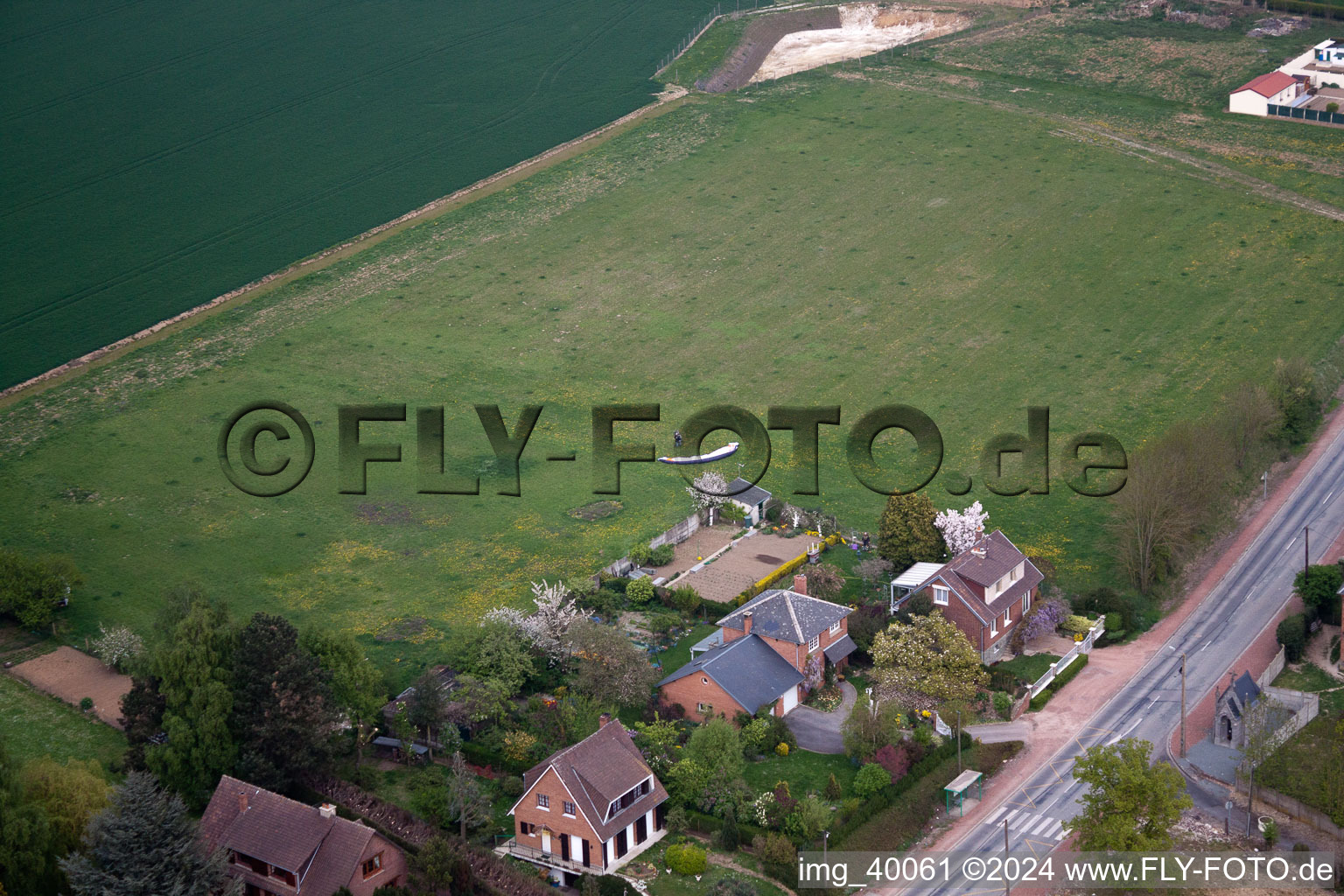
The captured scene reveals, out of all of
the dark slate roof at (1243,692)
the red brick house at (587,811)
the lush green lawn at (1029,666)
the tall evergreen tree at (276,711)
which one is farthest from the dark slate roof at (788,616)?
the tall evergreen tree at (276,711)

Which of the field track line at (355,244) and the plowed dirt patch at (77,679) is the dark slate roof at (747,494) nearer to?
the plowed dirt patch at (77,679)

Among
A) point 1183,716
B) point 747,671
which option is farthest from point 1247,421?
point 747,671

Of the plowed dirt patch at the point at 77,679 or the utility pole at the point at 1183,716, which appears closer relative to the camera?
the utility pole at the point at 1183,716

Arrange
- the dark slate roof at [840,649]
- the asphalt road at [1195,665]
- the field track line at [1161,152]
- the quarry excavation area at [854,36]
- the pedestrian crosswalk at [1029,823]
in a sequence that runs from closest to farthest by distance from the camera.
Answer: the pedestrian crosswalk at [1029,823], the asphalt road at [1195,665], the dark slate roof at [840,649], the field track line at [1161,152], the quarry excavation area at [854,36]

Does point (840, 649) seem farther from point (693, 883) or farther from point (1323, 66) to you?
point (1323, 66)

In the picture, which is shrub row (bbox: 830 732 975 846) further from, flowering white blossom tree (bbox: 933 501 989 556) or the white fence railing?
flowering white blossom tree (bbox: 933 501 989 556)

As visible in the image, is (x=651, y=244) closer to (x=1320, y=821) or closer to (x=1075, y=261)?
(x=1075, y=261)

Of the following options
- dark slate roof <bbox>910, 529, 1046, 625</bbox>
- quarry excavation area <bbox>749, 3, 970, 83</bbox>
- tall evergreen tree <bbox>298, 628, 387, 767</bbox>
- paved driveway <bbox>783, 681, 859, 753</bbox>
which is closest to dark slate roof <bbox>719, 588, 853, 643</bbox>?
paved driveway <bbox>783, 681, 859, 753</bbox>
